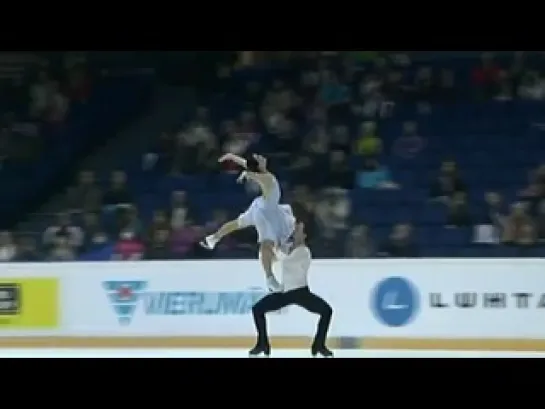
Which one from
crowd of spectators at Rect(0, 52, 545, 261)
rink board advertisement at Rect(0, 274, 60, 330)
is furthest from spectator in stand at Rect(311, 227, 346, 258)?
rink board advertisement at Rect(0, 274, 60, 330)

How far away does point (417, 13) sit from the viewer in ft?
20.3

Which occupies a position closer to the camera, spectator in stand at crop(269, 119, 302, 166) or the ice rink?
the ice rink

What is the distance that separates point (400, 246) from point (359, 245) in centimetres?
15

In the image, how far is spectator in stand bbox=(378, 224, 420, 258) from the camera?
6.26 m

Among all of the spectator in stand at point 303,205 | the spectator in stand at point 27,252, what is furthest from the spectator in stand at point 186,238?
the spectator in stand at point 27,252

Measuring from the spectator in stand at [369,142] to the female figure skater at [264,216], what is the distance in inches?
14.0

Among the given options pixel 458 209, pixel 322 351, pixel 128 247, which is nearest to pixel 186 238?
pixel 128 247

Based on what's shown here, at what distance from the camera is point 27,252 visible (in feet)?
20.6

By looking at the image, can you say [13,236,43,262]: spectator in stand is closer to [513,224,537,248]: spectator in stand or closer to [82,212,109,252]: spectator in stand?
[82,212,109,252]: spectator in stand

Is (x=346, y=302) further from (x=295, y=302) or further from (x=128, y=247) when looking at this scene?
(x=128, y=247)

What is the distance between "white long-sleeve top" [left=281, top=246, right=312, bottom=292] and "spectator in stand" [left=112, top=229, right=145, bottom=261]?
545 millimetres

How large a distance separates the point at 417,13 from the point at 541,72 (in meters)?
0.52

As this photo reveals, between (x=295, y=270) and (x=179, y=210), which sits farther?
(x=179, y=210)
